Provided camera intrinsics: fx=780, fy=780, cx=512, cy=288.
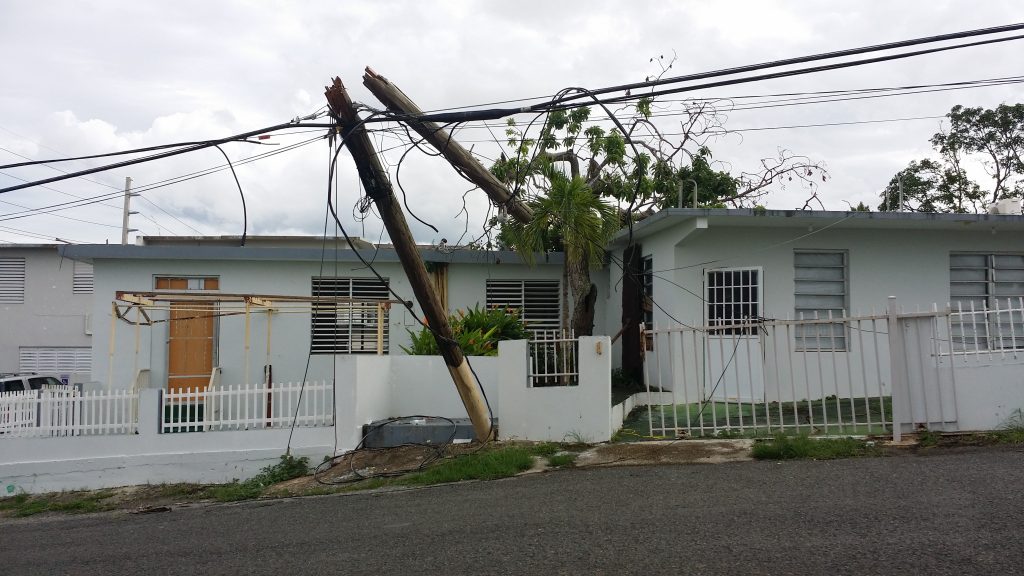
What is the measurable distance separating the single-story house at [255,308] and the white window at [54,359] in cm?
1027

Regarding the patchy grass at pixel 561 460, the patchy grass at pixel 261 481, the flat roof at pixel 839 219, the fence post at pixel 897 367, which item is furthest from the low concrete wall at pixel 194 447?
the fence post at pixel 897 367

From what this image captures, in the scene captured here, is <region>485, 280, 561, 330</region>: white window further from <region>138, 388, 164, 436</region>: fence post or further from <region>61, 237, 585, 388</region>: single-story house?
<region>138, 388, 164, 436</region>: fence post

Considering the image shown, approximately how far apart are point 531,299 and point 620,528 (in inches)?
350

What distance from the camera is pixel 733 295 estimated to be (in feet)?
39.1

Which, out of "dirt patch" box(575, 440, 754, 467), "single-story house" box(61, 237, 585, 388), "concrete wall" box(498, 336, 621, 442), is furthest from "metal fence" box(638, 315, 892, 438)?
"single-story house" box(61, 237, 585, 388)

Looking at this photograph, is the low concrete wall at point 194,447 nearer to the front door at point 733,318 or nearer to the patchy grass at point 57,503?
the patchy grass at point 57,503

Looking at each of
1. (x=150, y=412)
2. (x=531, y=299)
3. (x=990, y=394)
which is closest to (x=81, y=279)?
(x=150, y=412)

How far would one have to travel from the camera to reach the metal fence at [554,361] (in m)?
9.68

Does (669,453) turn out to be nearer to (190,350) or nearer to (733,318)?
(733,318)

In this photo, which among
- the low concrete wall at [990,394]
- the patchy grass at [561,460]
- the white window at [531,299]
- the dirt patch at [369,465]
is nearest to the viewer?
the low concrete wall at [990,394]

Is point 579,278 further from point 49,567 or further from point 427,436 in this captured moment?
point 49,567

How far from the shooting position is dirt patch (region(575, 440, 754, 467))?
8492 mm

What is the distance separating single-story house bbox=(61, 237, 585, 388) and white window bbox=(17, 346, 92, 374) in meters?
10.3

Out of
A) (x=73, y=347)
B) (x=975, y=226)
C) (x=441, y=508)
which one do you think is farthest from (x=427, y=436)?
(x=73, y=347)
